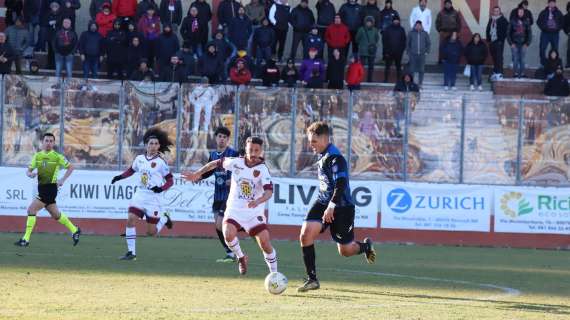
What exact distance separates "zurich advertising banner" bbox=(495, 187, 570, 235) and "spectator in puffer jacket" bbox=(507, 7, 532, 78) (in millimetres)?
7077

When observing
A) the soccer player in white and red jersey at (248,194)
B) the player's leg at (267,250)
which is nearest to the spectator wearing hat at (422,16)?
the soccer player in white and red jersey at (248,194)

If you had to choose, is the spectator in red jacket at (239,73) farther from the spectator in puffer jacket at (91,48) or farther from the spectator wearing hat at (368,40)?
the spectator wearing hat at (368,40)

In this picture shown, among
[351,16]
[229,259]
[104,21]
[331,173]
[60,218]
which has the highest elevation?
[351,16]

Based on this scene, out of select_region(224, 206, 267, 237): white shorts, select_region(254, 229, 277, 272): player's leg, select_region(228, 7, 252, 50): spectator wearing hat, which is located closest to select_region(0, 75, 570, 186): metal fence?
select_region(228, 7, 252, 50): spectator wearing hat

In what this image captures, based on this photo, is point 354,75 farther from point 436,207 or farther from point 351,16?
point 436,207

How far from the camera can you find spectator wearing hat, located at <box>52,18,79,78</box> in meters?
29.8

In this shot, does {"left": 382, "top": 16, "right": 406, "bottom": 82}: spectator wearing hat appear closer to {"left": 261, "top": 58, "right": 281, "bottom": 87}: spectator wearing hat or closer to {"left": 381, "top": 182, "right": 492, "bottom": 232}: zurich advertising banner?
{"left": 261, "top": 58, "right": 281, "bottom": 87}: spectator wearing hat

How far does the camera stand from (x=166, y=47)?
30141mm

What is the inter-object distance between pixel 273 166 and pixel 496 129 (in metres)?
5.53

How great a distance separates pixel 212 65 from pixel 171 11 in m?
3.09

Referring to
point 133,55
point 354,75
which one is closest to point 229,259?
point 133,55

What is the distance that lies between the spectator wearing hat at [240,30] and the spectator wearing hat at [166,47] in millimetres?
1725

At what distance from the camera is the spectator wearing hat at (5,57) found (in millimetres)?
28594

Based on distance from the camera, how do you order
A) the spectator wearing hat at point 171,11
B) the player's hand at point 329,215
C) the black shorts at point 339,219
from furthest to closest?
the spectator wearing hat at point 171,11 → the black shorts at point 339,219 → the player's hand at point 329,215
